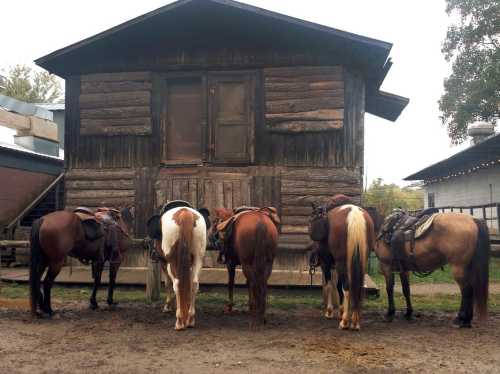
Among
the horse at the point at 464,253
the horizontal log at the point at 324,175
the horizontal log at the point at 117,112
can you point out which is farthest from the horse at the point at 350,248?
the horizontal log at the point at 117,112

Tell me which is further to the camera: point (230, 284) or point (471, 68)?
point (471, 68)

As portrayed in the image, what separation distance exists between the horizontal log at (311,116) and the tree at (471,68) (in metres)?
15.2

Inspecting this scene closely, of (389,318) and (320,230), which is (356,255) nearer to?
(320,230)

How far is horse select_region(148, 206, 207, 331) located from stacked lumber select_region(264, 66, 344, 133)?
3.96m

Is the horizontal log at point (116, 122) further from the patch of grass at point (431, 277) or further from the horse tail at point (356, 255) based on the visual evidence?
the patch of grass at point (431, 277)

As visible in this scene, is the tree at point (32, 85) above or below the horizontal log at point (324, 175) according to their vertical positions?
above

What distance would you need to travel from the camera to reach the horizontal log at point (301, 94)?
361 inches

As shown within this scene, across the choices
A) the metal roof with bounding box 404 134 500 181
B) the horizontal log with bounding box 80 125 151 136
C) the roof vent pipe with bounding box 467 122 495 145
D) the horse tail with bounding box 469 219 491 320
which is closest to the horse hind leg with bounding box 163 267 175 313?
the horizontal log with bounding box 80 125 151 136

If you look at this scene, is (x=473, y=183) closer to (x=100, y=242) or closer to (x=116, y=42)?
(x=116, y=42)

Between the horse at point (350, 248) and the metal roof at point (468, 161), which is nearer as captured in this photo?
the horse at point (350, 248)

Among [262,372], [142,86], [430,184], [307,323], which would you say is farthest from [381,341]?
[430,184]

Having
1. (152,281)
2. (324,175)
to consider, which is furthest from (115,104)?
(324,175)

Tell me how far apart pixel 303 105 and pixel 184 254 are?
4.81 meters

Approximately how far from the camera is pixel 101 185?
9.88 m
